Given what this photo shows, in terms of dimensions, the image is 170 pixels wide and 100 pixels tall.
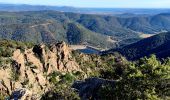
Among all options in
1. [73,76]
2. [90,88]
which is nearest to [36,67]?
[73,76]

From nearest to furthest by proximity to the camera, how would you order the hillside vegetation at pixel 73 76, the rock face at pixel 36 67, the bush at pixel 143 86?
the bush at pixel 143 86 < the hillside vegetation at pixel 73 76 < the rock face at pixel 36 67

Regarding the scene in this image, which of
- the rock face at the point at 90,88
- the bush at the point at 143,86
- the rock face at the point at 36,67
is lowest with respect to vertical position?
the rock face at the point at 36,67

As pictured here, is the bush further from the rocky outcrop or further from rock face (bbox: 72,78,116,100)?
the rocky outcrop

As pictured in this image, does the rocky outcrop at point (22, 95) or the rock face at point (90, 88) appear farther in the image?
the rock face at point (90, 88)

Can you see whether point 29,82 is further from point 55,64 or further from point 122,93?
point 122,93

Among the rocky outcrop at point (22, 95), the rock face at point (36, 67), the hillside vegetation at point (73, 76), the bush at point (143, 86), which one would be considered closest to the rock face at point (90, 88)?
the hillside vegetation at point (73, 76)

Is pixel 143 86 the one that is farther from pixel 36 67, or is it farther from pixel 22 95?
pixel 36 67

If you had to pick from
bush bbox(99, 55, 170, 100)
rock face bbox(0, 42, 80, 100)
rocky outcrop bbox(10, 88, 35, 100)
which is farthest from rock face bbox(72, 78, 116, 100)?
rock face bbox(0, 42, 80, 100)

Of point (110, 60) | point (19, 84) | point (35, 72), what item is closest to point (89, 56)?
point (110, 60)

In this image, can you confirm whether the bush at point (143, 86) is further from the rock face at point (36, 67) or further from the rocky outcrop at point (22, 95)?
the rock face at point (36, 67)
